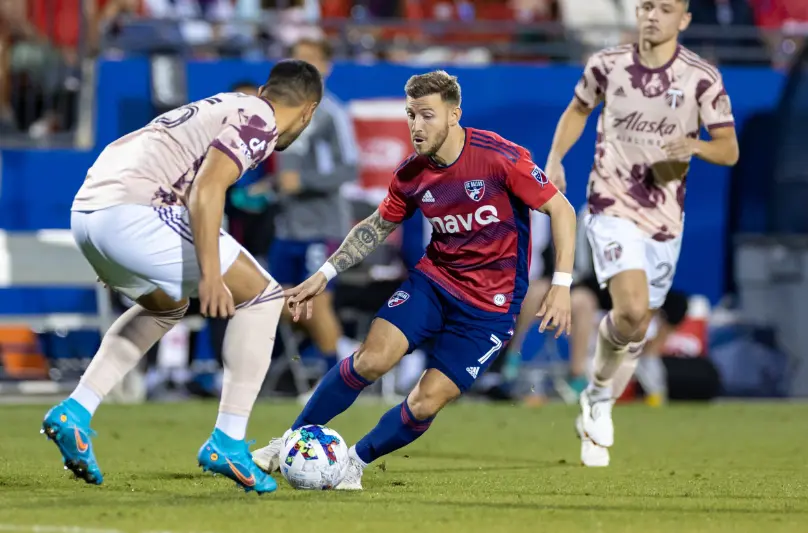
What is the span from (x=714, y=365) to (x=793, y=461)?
5.51 meters

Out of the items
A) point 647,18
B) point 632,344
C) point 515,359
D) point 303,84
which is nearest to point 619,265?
point 632,344

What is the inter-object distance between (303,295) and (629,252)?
2.62 metres

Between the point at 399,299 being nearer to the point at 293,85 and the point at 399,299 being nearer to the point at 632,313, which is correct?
the point at 293,85

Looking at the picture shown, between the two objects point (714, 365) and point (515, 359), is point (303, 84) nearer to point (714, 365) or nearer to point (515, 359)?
point (515, 359)

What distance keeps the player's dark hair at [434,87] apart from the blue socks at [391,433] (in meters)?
1.48

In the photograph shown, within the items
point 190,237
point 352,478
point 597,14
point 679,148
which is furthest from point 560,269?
point 597,14

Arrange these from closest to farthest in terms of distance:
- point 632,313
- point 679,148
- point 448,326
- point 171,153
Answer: point 171,153 → point 448,326 → point 679,148 → point 632,313

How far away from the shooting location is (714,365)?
1426 centimetres

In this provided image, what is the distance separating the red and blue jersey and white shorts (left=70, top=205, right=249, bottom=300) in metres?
1.18

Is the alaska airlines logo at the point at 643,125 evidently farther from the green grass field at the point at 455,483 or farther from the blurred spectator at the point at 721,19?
the blurred spectator at the point at 721,19

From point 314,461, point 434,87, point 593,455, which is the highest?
point 434,87

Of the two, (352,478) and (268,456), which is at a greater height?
(352,478)

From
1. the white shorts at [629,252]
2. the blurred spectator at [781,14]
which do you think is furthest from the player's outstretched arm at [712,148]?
the blurred spectator at [781,14]

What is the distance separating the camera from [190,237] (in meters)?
6.28
